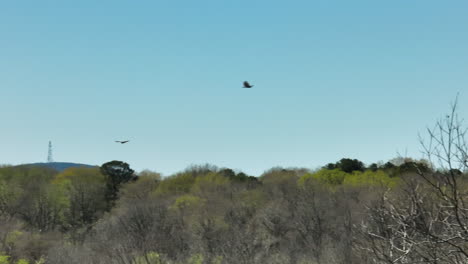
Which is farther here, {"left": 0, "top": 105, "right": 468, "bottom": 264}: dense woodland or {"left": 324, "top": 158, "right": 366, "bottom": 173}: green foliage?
{"left": 324, "top": 158, "right": 366, "bottom": 173}: green foliage

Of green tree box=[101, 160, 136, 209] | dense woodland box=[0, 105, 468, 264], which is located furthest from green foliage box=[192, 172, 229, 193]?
green tree box=[101, 160, 136, 209]

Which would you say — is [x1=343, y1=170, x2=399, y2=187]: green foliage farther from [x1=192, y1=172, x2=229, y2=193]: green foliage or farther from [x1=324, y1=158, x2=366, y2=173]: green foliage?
[x1=192, y1=172, x2=229, y2=193]: green foliage

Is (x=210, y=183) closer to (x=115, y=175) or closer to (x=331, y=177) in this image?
(x=331, y=177)

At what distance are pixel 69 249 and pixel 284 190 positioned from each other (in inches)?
1738

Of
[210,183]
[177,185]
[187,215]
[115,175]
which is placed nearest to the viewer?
[187,215]

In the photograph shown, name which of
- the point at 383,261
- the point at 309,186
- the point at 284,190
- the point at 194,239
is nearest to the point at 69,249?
the point at 194,239

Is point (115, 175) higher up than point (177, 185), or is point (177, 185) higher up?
point (115, 175)

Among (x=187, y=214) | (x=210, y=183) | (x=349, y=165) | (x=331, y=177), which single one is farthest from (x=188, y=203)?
(x=349, y=165)

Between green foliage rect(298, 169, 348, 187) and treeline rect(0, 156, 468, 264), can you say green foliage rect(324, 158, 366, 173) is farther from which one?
green foliage rect(298, 169, 348, 187)

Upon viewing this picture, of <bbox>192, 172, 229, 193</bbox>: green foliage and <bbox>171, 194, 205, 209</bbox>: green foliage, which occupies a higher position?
<bbox>192, 172, 229, 193</bbox>: green foliage

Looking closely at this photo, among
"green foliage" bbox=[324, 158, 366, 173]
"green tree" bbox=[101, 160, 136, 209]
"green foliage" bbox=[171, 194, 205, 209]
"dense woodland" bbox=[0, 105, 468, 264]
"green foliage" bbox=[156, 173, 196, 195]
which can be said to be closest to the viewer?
"dense woodland" bbox=[0, 105, 468, 264]

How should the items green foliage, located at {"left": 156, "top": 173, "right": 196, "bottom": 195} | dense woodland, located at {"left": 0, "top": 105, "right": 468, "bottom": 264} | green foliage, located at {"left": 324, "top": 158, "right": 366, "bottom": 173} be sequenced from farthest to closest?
green foliage, located at {"left": 324, "top": 158, "right": 366, "bottom": 173}, green foliage, located at {"left": 156, "top": 173, "right": 196, "bottom": 195}, dense woodland, located at {"left": 0, "top": 105, "right": 468, "bottom": 264}

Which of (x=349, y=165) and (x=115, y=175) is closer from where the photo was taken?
(x=349, y=165)

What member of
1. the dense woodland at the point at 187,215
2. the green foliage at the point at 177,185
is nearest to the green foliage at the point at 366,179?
the dense woodland at the point at 187,215
